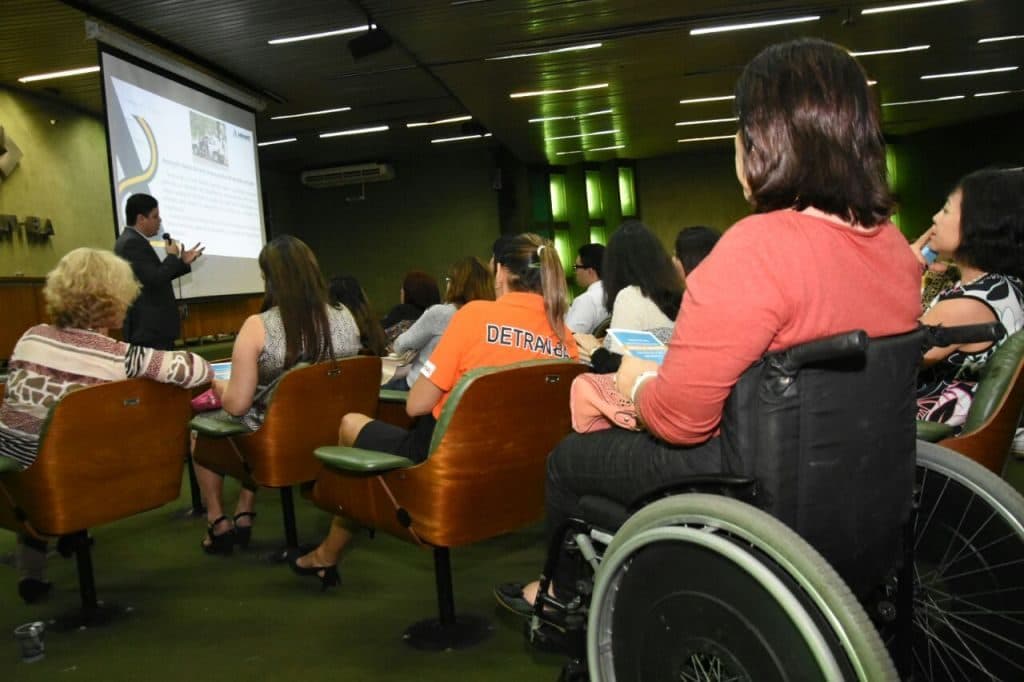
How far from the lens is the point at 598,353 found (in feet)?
8.41

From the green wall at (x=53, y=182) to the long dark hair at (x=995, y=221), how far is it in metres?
8.15

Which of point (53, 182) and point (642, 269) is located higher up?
point (53, 182)

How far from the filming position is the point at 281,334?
287cm

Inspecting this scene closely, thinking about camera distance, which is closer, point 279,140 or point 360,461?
point 360,461

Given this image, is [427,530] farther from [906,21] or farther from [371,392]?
[906,21]

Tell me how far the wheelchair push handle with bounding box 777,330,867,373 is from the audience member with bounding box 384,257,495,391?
223cm

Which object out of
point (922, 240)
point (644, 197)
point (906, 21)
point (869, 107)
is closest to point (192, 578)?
point (869, 107)

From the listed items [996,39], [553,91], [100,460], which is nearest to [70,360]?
[100,460]

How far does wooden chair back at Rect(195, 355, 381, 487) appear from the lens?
8.48 ft

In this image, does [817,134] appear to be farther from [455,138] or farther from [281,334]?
[455,138]

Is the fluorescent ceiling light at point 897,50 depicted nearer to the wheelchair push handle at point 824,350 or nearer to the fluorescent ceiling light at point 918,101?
the fluorescent ceiling light at point 918,101

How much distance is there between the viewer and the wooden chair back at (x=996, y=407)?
167 centimetres

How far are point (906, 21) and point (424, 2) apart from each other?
4501 millimetres

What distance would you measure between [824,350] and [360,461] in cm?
119
